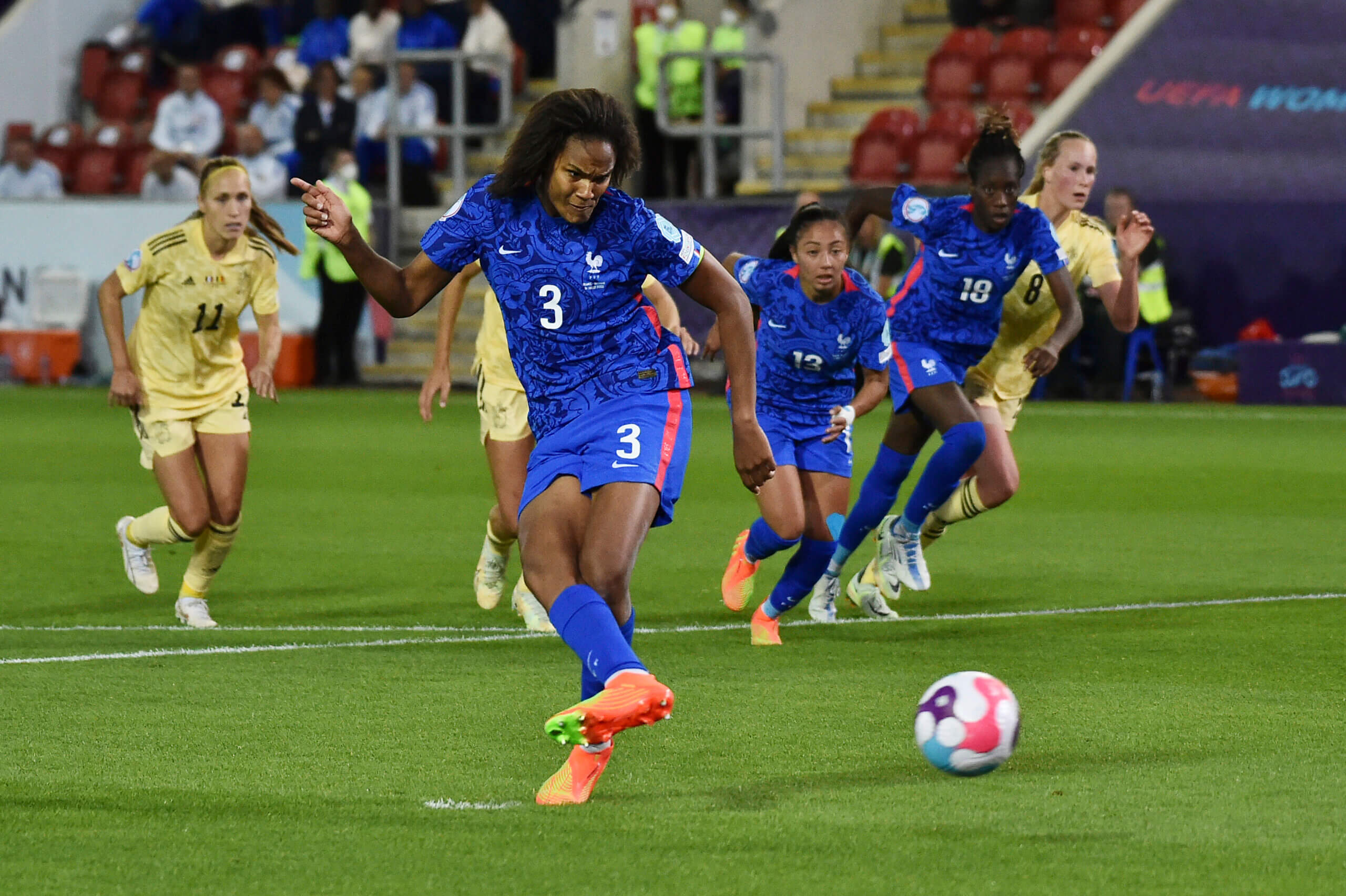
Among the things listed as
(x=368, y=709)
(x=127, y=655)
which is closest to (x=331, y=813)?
(x=368, y=709)

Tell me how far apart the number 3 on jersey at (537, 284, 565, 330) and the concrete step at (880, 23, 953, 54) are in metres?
21.4

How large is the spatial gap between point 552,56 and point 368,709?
69.4ft

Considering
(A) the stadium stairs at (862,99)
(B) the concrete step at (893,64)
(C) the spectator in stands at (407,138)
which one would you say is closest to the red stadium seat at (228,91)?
(C) the spectator in stands at (407,138)

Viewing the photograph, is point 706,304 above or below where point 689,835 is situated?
above

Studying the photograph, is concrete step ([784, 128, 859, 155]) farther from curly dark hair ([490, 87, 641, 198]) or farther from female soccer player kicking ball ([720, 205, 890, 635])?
curly dark hair ([490, 87, 641, 198])

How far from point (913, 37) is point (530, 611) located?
18875 millimetres

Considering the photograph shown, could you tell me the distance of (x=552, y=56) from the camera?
27.1 m

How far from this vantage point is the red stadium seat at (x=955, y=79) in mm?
24422

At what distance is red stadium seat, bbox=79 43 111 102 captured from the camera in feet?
95.1

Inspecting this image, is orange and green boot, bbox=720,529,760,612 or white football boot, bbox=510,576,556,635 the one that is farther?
orange and green boot, bbox=720,529,760,612

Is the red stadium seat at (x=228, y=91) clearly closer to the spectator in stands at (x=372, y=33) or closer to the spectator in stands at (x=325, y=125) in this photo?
the spectator in stands at (x=372, y=33)

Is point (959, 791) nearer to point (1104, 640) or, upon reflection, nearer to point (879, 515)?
point (1104, 640)

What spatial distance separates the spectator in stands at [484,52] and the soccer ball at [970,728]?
2023 centimetres

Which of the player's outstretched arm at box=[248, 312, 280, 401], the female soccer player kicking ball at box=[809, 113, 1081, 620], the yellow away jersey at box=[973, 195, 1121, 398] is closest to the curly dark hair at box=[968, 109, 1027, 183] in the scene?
the female soccer player kicking ball at box=[809, 113, 1081, 620]
